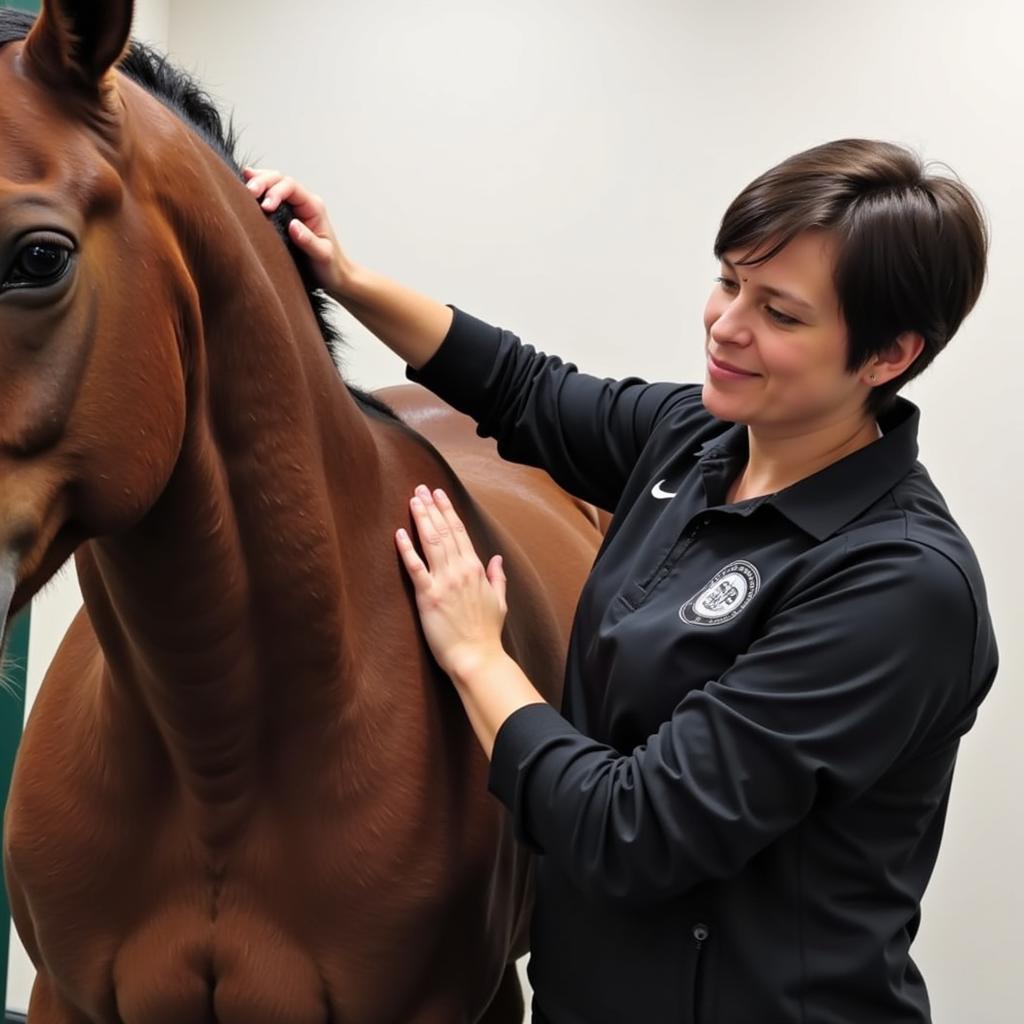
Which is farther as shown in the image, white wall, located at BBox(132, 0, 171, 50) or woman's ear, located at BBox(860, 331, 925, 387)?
white wall, located at BBox(132, 0, 171, 50)

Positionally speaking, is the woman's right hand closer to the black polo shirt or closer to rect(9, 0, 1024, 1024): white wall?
the black polo shirt

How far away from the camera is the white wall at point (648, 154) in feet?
7.18

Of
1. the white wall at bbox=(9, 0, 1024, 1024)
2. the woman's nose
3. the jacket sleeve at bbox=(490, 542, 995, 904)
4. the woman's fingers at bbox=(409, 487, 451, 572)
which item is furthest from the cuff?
the white wall at bbox=(9, 0, 1024, 1024)

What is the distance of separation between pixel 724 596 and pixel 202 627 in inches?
16.1

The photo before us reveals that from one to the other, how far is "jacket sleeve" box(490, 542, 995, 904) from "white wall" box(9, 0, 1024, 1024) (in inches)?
57.7

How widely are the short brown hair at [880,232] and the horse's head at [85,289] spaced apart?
0.44 metres

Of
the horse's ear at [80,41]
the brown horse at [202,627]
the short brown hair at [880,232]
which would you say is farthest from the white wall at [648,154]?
the horse's ear at [80,41]

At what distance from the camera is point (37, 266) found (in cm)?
62

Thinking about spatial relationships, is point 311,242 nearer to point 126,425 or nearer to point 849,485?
point 126,425

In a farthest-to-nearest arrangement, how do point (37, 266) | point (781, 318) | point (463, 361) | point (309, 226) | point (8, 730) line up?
1. point (8, 730)
2. point (463, 361)
3. point (309, 226)
4. point (781, 318)
5. point (37, 266)

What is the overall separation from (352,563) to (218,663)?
16cm

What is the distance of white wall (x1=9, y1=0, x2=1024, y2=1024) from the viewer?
219 cm

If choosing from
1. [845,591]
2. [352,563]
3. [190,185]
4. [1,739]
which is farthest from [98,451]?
[1,739]

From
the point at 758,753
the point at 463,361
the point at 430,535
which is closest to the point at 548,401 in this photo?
the point at 463,361
